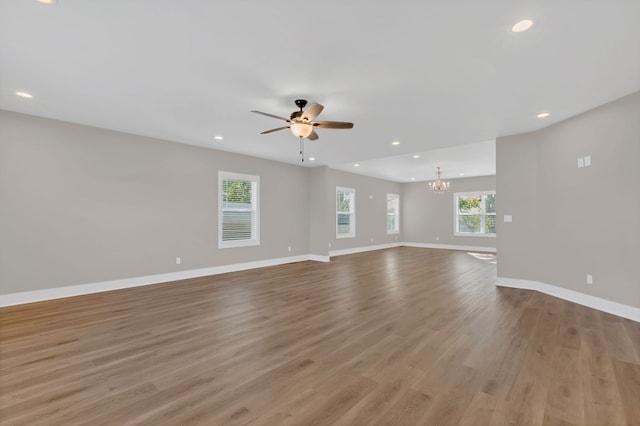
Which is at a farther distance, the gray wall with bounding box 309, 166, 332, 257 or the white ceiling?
the gray wall with bounding box 309, 166, 332, 257

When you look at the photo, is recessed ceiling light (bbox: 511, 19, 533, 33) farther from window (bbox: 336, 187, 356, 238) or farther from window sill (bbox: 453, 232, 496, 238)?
window sill (bbox: 453, 232, 496, 238)

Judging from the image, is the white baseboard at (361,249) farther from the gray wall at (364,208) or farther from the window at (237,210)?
the window at (237,210)

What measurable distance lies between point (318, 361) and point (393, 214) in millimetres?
10080

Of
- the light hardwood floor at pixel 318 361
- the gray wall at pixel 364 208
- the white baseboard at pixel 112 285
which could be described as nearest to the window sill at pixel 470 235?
the gray wall at pixel 364 208

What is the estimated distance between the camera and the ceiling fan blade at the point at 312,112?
3146mm

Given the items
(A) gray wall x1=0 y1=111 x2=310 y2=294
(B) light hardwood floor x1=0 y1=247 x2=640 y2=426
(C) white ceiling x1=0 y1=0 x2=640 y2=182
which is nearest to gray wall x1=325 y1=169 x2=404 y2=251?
(A) gray wall x1=0 y1=111 x2=310 y2=294

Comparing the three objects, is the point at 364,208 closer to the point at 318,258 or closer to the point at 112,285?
Result: the point at 318,258

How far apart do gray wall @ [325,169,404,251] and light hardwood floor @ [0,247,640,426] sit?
4722 millimetres

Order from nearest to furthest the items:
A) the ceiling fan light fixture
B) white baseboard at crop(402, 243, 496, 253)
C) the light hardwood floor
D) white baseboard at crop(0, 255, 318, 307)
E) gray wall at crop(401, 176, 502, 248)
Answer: the light hardwood floor
the ceiling fan light fixture
white baseboard at crop(0, 255, 318, 307)
white baseboard at crop(402, 243, 496, 253)
gray wall at crop(401, 176, 502, 248)

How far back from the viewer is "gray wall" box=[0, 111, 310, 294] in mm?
3994

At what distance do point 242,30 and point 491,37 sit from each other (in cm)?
200

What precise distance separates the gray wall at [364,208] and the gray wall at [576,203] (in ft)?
14.4

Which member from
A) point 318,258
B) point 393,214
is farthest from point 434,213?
point 318,258

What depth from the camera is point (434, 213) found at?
11.2m
